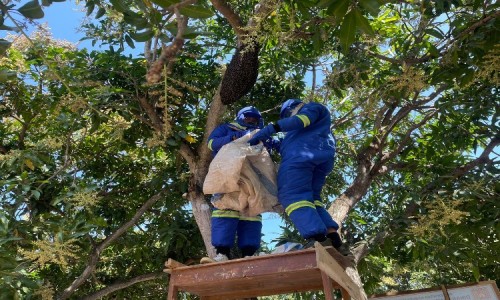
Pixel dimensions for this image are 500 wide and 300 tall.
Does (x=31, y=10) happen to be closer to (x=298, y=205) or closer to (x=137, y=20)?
(x=137, y=20)

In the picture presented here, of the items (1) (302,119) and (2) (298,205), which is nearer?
(2) (298,205)

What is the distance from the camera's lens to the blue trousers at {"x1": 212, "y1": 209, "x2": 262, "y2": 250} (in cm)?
276

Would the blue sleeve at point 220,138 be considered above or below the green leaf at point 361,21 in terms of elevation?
above

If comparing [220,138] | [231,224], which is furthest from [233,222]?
[220,138]

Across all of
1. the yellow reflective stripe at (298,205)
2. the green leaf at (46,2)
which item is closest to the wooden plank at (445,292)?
the yellow reflective stripe at (298,205)

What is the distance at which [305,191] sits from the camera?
2662 millimetres

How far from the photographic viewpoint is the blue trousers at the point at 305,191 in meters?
2.53

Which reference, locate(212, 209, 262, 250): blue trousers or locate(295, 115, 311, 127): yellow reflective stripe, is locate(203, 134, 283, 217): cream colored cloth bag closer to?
locate(212, 209, 262, 250): blue trousers

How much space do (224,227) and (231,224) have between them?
5 cm

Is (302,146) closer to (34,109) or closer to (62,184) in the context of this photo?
(62,184)

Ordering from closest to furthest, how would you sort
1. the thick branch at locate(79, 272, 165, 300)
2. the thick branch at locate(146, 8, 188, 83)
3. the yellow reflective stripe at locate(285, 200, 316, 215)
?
the thick branch at locate(146, 8, 188, 83), the yellow reflective stripe at locate(285, 200, 316, 215), the thick branch at locate(79, 272, 165, 300)

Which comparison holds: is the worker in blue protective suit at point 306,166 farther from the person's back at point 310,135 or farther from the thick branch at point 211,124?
the thick branch at point 211,124

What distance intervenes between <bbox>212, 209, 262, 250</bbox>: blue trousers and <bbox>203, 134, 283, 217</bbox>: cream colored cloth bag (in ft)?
0.16

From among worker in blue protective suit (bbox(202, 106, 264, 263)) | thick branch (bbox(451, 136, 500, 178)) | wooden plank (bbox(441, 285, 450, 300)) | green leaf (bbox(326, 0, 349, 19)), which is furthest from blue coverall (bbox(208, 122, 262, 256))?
thick branch (bbox(451, 136, 500, 178))
